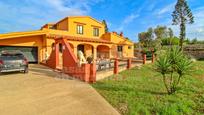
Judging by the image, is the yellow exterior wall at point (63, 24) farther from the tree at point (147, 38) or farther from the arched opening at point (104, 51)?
the tree at point (147, 38)

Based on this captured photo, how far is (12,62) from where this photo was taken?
11734 millimetres

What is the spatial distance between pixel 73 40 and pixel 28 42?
5.37 m

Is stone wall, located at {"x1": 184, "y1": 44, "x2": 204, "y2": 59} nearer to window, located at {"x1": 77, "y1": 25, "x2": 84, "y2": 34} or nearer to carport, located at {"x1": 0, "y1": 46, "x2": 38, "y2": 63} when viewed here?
window, located at {"x1": 77, "y1": 25, "x2": 84, "y2": 34}

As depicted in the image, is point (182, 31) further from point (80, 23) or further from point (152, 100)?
point (152, 100)

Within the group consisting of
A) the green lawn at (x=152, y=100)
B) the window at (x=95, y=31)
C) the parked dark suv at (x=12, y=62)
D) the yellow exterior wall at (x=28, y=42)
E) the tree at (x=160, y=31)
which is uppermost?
the tree at (x=160, y=31)

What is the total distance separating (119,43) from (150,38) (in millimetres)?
18880

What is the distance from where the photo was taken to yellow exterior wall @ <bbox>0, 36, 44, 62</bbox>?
18.1m

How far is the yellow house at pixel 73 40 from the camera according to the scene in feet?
61.3

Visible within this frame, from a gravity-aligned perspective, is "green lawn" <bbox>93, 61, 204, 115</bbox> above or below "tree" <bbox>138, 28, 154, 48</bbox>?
below

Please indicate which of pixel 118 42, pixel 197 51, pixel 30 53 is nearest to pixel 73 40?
pixel 30 53

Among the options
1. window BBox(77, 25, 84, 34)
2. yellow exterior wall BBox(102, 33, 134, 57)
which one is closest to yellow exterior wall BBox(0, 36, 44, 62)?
window BBox(77, 25, 84, 34)

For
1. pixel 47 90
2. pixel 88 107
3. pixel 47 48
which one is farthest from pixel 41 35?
pixel 88 107

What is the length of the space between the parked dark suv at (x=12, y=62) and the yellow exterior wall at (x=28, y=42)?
6485 mm

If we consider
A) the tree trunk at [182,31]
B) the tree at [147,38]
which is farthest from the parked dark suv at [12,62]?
the tree trunk at [182,31]
